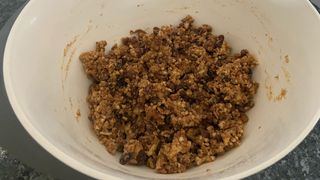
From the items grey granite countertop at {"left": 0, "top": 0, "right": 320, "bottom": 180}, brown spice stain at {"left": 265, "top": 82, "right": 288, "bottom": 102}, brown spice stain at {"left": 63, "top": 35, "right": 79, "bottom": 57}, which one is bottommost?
grey granite countertop at {"left": 0, "top": 0, "right": 320, "bottom": 180}

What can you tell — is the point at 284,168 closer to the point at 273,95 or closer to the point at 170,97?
the point at 273,95

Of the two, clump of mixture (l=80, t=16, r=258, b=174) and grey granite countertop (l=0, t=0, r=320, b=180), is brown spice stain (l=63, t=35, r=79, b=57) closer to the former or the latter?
clump of mixture (l=80, t=16, r=258, b=174)

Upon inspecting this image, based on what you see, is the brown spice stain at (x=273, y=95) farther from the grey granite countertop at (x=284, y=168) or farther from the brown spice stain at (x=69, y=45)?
the brown spice stain at (x=69, y=45)

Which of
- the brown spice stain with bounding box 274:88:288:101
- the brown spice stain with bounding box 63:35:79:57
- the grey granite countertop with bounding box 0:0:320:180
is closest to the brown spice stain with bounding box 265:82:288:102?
the brown spice stain with bounding box 274:88:288:101

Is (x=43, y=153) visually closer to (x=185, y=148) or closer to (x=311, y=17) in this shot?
(x=185, y=148)

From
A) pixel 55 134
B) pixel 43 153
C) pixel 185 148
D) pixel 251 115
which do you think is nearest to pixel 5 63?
pixel 55 134

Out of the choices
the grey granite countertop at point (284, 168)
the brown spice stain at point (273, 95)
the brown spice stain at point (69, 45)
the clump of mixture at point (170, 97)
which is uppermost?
the brown spice stain at point (69, 45)

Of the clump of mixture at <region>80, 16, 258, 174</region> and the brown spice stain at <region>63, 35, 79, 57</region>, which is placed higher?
the brown spice stain at <region>63, 35, 79, 57</region>

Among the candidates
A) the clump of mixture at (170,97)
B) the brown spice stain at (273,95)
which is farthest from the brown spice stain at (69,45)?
the brown spice stain at (273,95)
